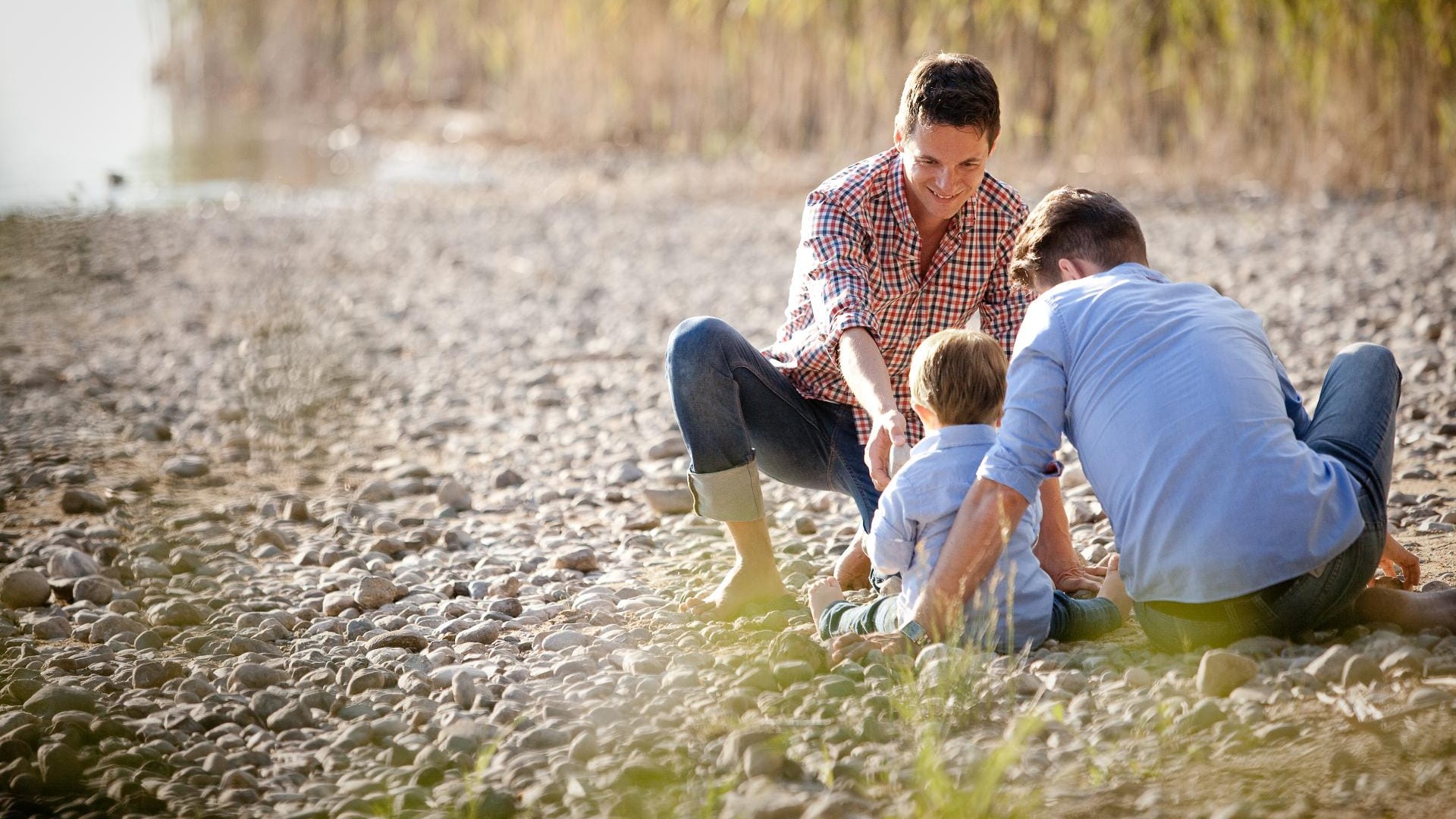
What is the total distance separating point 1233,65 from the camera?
9273 millimetres

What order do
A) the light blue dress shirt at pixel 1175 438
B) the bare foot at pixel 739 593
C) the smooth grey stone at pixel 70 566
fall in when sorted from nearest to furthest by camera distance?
the light blue dress shirt at pixel 1175 438 → the bare foot at pixel 739 593 → the smooth grey stone at pixel 70 566

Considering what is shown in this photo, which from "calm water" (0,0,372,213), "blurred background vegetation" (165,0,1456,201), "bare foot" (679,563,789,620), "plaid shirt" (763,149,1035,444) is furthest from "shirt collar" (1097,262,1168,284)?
"calm water" (0,0,372,213)

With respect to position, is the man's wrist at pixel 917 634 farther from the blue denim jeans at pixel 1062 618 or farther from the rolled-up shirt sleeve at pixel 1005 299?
the rolled-up shirt sleeve at pixel 1005 299

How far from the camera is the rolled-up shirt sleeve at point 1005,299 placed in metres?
3.14

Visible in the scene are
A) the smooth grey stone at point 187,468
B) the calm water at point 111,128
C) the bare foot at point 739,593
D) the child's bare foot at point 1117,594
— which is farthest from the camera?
the calm water at point 111,128

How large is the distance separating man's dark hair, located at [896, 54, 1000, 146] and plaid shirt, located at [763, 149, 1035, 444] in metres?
0.23

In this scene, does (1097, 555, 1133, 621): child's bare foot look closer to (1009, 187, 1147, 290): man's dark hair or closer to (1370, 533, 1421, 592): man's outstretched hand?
(1370, 533, 1421, 592): man's outstretched hand

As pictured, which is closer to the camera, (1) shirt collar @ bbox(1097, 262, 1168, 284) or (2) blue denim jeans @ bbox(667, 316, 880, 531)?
(1) shirt collar @ bbox(1097, 262, 1168, 284)

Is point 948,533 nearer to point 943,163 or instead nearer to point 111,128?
point 943,163

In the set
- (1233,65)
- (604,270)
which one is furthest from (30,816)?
(1233,65)

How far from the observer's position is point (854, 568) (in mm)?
3201

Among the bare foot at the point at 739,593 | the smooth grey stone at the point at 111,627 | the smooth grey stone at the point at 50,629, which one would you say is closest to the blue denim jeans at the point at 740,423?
the bare foot at the point at 739,593

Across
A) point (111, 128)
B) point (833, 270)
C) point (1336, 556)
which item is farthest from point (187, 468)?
point (111, 128)

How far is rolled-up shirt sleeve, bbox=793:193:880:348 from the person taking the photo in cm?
289
